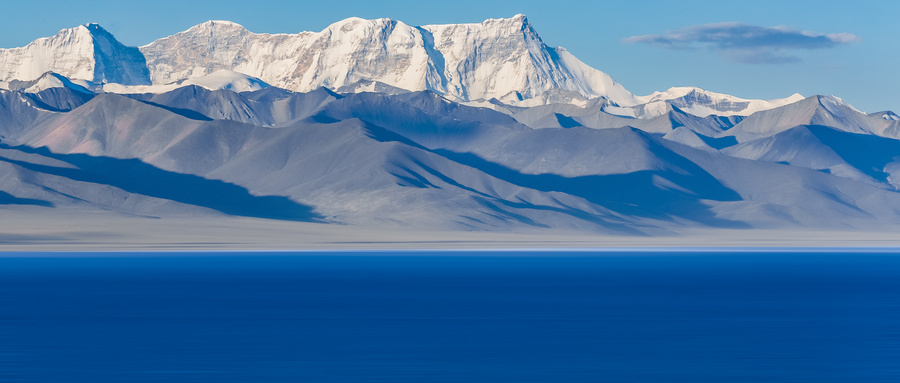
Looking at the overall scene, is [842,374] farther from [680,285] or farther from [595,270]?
[595,270]

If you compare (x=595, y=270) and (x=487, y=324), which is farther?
(x=595, y=270)

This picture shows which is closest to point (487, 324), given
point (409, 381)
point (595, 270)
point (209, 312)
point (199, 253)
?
point (209, 312)

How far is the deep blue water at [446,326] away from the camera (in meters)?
51.8

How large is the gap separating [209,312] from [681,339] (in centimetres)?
2754

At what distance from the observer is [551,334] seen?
65.0 m

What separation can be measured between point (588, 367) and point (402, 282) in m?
60.3

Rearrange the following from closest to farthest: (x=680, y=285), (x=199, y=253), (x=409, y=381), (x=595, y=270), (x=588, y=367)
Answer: (x=409, y=381)
(x=588, y=367)
(x=680, y=285)
(x=595, y=270)
(x=199, y=253)

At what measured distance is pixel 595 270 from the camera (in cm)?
13712

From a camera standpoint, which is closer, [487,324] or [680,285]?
[487,324]

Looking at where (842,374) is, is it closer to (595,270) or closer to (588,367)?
(588,367)

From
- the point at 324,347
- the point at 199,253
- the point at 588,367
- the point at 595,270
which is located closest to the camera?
the point at 588,367

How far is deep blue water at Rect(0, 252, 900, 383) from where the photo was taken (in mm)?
51812

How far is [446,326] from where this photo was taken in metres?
69.3

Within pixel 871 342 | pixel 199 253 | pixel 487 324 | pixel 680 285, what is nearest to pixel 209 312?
pixel 487 324
